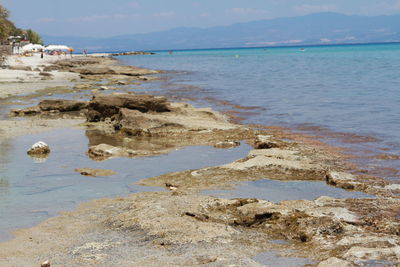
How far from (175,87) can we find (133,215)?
98.9ft

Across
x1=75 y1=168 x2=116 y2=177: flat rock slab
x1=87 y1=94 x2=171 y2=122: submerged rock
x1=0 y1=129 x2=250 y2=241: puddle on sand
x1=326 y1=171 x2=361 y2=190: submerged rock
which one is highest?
x1=87 y1=94 x2=171 y2=122: submerged rock

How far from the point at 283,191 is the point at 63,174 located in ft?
15.6

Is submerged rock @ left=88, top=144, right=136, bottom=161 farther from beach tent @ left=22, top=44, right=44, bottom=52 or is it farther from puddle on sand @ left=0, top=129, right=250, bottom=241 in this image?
beach tent @ left=22, top=44, right=44, bottom=52

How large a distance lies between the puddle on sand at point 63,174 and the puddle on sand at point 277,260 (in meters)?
3.64

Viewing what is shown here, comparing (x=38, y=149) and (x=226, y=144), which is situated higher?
(x=38, y=149)

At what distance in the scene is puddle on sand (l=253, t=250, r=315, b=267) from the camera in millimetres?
6153

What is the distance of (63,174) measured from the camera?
11023mm

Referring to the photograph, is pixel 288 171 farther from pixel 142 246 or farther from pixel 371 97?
pixel 371 97

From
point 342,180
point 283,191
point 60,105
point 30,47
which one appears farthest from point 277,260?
point 30,47

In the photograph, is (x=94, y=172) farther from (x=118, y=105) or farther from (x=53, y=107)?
(x=53, y=107)

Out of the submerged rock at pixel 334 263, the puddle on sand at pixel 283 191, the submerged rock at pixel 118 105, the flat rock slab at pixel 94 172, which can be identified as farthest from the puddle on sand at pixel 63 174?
the submerged rock at pixel 334 263

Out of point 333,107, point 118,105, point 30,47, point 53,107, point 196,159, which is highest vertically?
point 30,47

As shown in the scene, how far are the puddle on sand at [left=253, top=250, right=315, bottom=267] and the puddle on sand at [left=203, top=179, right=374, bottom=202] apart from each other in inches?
100

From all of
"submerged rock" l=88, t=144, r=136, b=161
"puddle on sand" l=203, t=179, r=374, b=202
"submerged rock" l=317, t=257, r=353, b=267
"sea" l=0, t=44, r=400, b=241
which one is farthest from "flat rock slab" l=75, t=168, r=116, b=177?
"submerged rock" l=317, t=257, r=353, b=267
